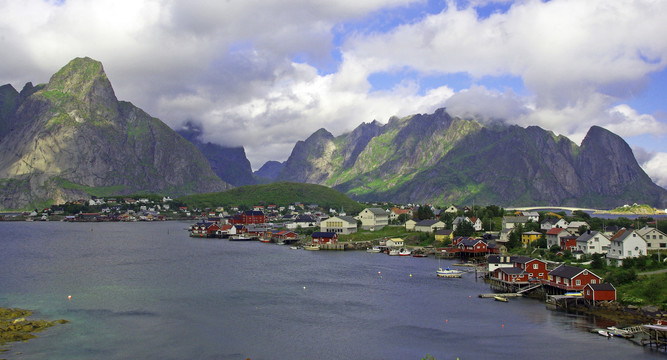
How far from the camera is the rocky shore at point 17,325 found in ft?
128

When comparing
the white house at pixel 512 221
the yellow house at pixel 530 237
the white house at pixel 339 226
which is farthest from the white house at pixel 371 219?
the yellow house at pixel 530 237

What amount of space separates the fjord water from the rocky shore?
3.97 feet

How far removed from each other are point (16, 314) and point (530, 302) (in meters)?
49.9

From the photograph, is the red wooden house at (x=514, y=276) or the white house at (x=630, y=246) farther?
the white house at (x=630, y=246)

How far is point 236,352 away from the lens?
37.6 meters

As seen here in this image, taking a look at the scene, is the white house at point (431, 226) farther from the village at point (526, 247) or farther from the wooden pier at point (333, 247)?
the wooden pier at point (333, 247)

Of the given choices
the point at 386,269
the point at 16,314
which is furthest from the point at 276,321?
Answer: the point at 386,269

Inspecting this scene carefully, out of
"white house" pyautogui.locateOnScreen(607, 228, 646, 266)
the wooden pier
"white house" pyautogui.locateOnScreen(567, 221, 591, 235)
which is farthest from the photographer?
the wooden pier

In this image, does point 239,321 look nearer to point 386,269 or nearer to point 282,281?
point 282,281

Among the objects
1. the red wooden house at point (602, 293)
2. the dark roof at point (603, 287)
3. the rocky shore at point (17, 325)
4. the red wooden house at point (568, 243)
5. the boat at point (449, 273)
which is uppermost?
the red wooden house at point (568, 243)

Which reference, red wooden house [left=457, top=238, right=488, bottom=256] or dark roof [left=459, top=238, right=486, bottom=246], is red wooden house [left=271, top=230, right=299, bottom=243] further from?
red wooden house [left=457, top=238, right=488, bottom=256]

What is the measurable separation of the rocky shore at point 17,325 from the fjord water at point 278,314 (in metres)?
1.21

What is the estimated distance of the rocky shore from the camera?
3888cm

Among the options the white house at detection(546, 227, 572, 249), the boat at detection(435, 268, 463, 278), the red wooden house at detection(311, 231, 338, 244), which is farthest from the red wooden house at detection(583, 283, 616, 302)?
the red wooden house at detection(311, 231, 338, 244)
